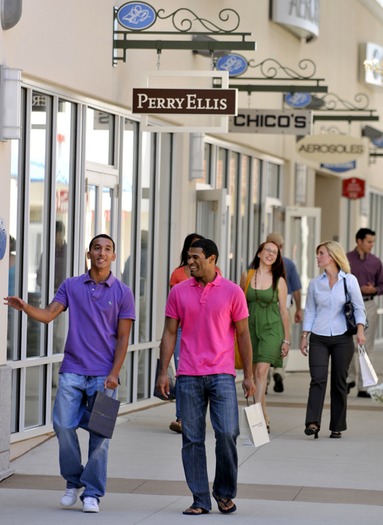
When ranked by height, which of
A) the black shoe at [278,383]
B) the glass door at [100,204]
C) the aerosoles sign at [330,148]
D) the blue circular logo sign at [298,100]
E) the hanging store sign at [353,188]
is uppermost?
the blue circular logo sign at [298,100]

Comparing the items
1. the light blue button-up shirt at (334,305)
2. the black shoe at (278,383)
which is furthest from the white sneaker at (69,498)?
the black shoe at (278,383)

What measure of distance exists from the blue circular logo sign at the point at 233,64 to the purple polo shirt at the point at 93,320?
7430 mm

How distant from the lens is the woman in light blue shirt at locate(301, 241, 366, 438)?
12.0m

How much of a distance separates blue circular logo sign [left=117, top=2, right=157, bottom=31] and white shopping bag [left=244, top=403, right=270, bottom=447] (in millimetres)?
5426

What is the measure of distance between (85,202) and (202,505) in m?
5.02

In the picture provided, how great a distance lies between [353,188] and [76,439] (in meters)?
16.9

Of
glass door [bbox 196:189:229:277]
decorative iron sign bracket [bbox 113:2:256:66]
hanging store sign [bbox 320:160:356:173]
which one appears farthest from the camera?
hanging store sign [bbox 320:160:356:173]

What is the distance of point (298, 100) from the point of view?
18.2 m

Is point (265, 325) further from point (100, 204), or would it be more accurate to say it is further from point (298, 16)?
point (298, 16)

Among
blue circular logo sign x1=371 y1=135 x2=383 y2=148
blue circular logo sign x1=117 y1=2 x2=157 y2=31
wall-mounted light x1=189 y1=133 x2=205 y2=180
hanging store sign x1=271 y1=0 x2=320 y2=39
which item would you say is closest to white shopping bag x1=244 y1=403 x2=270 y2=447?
blue circular logo sign x1=117 y1=2 x2=157 y2=31

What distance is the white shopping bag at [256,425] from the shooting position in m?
8.43

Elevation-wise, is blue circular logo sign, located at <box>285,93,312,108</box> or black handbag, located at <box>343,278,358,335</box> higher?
blue circular logo sign, located at <box>285,93,312,108</box>

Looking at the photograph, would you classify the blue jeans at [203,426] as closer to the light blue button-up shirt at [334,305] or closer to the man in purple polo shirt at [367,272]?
the light blue button-up shirt at [334,305]

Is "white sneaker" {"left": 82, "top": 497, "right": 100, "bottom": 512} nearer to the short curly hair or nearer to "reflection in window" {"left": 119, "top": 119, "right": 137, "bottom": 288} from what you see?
the short curly hair
